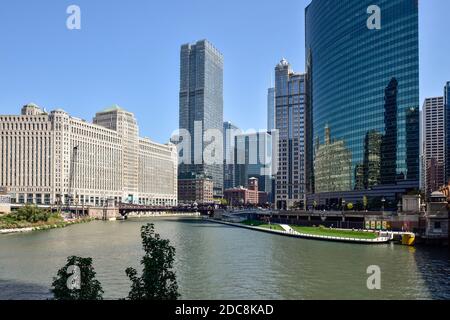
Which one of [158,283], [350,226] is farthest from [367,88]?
[158,283]

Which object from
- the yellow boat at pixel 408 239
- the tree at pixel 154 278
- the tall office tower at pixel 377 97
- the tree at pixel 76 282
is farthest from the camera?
the tall office tower at pixel 377 97

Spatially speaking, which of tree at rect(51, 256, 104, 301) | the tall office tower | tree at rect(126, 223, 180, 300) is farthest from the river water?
the tall office tower

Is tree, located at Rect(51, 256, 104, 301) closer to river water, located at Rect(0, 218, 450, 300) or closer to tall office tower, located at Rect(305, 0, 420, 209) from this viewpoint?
river water, located at Rect(0, 218, 450, 300)

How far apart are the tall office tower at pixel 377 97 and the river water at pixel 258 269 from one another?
7018 centimetres

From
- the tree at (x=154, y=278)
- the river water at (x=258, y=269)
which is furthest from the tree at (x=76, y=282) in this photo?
the river water at (x=258, y=269)

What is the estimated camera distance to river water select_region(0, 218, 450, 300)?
1831 inches

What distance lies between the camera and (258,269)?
Result: 203 feet

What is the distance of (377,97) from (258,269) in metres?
117

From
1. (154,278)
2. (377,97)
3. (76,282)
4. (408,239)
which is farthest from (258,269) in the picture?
(377,97)

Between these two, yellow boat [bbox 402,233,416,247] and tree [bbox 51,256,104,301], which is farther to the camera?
yellow boat [bbox 402,233,416,247]

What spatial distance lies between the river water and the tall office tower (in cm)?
7018

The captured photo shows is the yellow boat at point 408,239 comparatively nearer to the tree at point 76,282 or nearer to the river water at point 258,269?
the river water at point 258,269

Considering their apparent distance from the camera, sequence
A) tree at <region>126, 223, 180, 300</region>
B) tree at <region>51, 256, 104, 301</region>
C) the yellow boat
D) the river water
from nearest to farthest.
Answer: tree at <region>126, 223, 180, 300</region>
tree at <region>51, 256, 104, 301</region>
the river water
the yellow boat

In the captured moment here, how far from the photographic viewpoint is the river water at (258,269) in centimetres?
4650
